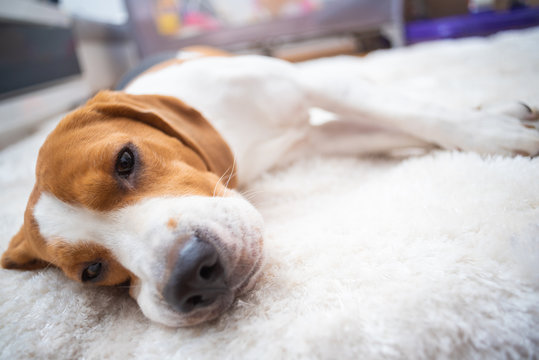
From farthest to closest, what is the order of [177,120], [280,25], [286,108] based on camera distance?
[280,25]
[286,108]
[177,120]

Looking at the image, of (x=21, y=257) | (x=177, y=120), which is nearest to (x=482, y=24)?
(x=177, y=120)

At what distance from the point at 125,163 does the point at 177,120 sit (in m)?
0.40

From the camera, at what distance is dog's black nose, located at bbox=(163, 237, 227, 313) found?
1101 millimetres

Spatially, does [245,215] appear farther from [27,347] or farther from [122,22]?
[122,22]

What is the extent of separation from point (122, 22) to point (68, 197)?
8.72 meters

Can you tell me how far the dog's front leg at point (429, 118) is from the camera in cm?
172

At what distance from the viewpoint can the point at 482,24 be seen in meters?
6.05

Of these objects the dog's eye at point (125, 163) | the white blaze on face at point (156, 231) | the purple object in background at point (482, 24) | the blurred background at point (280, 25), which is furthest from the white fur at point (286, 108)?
the purple object in background at point (482, 24)

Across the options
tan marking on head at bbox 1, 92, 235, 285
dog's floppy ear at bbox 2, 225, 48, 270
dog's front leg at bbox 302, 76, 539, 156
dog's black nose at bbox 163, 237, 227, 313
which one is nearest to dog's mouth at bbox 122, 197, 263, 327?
dog's black nose at bbox 163, 237, 227, 313

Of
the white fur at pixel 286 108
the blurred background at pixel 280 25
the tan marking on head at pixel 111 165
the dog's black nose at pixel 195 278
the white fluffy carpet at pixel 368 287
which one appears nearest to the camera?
the white fluffy carpet at pixel 368 287

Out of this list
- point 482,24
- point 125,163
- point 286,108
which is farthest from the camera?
point 482,24

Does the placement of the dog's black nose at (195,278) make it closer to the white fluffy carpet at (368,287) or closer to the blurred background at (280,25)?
the white fluffy carpet at (368,287)

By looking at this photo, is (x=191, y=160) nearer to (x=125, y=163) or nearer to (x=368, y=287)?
(x=125, y=163)

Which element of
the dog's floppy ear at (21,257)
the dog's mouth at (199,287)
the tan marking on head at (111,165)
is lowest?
the dog's floppy ear at (21,257)
